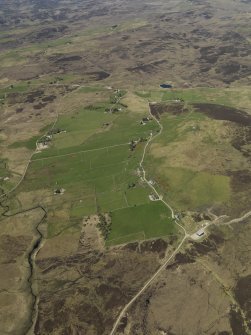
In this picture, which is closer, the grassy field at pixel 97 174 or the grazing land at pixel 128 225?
the grazing land at pixel 128 225

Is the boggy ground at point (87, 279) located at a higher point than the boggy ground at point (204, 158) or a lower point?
higher

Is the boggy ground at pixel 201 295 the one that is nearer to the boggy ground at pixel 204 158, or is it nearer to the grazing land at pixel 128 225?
the grazing land at pixel 128 225

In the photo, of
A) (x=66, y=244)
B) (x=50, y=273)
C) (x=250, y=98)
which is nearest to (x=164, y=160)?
(x=66, y=244)

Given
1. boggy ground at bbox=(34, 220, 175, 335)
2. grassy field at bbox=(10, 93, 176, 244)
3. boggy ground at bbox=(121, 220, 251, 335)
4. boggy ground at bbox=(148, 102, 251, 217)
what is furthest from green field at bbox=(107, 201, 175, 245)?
boggy ground at bbox=(121, 220, 251, 335)

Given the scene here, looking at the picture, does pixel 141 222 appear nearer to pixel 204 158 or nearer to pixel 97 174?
pixel 97 174

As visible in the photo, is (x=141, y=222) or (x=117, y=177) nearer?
(x=141, y=222)

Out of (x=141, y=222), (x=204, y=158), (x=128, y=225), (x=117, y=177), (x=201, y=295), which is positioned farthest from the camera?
(x=204, y=158)

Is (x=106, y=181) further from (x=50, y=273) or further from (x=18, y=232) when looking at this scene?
(x=50, y=273)

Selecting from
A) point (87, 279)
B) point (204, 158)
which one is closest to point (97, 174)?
point (204, 158)

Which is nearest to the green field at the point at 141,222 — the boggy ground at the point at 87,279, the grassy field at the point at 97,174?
the grassy field at the point at 97,174
